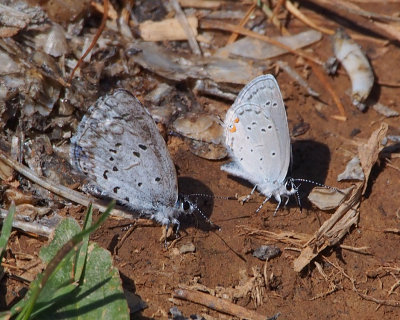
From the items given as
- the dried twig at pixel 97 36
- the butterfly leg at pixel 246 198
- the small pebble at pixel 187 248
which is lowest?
the butterfly leg at pixel 246 198

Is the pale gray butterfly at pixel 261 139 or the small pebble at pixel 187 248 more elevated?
the pale gray butterfly at pixel 261 139

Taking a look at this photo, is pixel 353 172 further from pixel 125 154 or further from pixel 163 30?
pixel 163 30

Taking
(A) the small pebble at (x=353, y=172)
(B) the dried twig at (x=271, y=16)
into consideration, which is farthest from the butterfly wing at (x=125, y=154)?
(B) the dried twig at (x=271, y=16)

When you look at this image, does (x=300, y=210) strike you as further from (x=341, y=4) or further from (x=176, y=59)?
(x=341, y=4)

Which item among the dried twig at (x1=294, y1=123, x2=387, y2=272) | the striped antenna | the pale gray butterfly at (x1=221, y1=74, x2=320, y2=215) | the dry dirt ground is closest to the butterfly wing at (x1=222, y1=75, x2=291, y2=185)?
the pale gray butterfly at (x1=221, y1=74, x2=320, y2=215)

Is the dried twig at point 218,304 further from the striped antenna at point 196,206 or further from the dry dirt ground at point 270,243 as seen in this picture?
the striped antenna at point 196,206

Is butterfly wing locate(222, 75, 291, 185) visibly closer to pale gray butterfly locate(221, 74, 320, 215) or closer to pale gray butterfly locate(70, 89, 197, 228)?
pale gray butterfly locate(221, 74, 320, 215)
